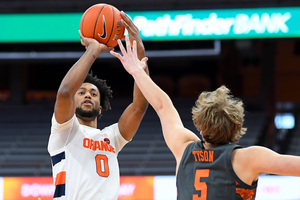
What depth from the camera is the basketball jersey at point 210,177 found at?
2.36 m

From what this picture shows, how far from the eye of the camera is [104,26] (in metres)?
3.88

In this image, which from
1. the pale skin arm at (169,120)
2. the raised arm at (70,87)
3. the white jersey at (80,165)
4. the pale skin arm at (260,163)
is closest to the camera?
the pale skin arm at (260,163)

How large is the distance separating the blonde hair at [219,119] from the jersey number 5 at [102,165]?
4.40ft

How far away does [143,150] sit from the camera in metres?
11.7

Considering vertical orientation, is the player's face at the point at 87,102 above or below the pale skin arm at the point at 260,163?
above

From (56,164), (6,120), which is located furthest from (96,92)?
(6,120)

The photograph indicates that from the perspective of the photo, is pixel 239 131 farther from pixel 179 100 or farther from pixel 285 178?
pixel 179 100

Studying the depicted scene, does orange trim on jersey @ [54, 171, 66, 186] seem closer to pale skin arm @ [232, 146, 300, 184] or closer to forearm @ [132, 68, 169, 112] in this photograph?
forearm @ [132, 68, 169, 112]

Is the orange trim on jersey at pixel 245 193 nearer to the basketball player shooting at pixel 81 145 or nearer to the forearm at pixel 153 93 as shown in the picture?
the forearm at pixel 153 93

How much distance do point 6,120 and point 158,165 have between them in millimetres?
5260

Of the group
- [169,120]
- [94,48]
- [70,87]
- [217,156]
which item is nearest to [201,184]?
[217,156]

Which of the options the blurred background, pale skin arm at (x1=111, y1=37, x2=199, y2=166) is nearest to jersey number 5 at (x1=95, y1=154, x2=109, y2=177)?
pale skin arm at (x1=111, y1=37, x2=199, y2=166)

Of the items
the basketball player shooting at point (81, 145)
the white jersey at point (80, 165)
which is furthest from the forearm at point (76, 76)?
the white jersey at point (80, 165)

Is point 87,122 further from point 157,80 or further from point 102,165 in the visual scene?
point 157,80
